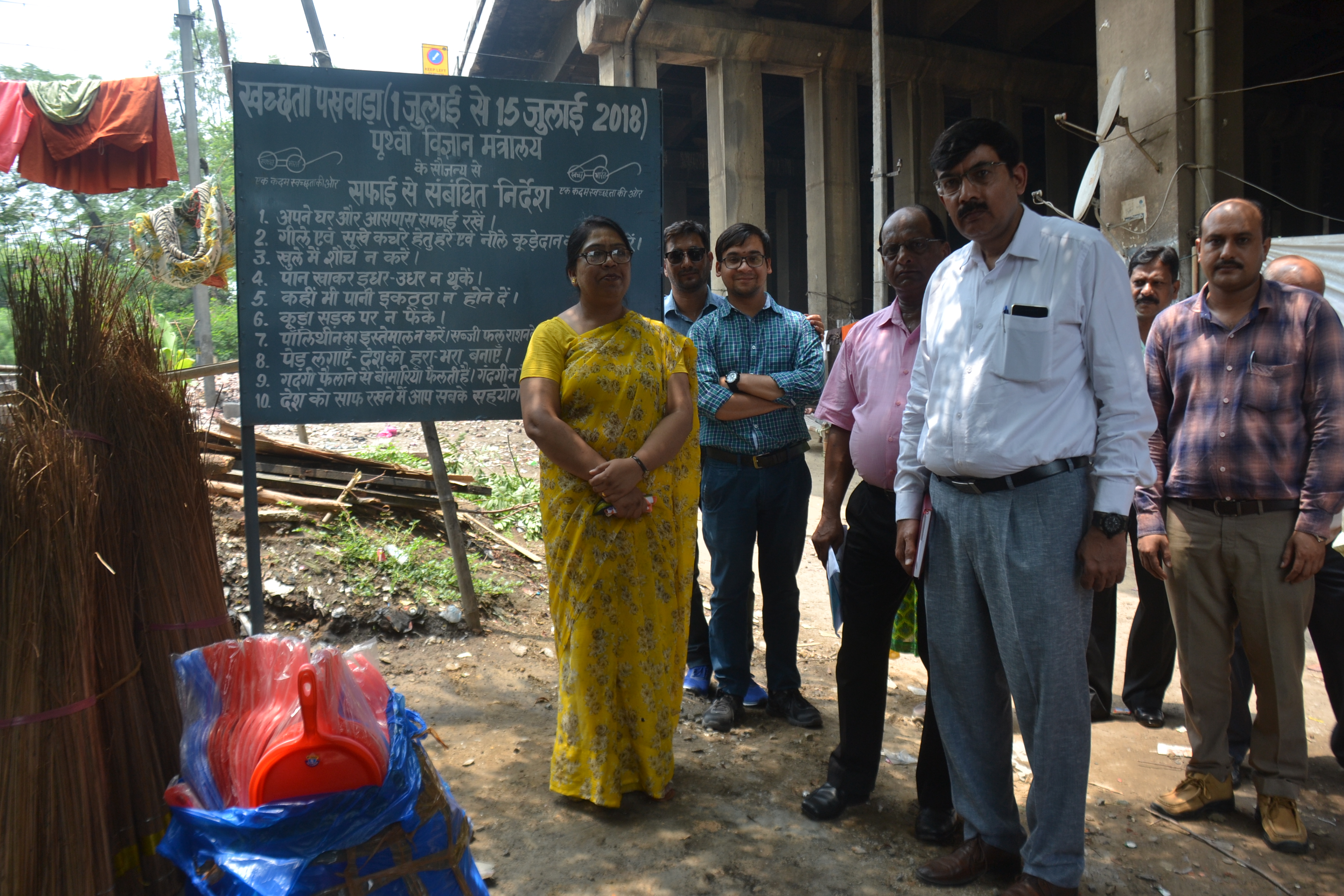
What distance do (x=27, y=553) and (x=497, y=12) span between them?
1509 centimetres

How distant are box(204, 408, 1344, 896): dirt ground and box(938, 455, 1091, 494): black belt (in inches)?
43.2

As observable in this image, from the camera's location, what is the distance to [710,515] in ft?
11.6

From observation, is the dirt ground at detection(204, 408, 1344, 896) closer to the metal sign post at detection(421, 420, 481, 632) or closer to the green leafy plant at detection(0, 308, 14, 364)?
the metal sign post at detection(421, 420, 481, 632)

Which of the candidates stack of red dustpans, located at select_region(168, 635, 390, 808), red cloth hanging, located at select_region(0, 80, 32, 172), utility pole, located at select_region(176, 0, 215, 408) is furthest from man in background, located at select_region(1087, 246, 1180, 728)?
utility pole, located at select_region(176, 0, 215, 408)

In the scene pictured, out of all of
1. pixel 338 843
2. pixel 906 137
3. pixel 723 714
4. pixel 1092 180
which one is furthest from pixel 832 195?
pixel 338 843

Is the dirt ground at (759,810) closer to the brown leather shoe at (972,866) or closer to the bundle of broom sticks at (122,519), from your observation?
the brown leather shoe at (972,866)

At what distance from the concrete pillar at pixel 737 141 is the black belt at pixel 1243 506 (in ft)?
35.5

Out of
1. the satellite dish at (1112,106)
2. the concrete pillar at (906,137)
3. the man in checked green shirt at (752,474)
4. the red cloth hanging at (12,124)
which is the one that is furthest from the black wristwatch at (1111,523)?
the concrete pillar at (906,137)

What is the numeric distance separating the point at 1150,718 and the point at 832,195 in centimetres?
1122

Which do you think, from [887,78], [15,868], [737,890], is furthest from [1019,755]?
[887,78]

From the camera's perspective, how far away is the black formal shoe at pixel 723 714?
11.2 ft

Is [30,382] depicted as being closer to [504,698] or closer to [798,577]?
[504,698]

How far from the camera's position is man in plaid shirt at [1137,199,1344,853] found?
8.56 feet

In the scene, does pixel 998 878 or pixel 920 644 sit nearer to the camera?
pixel 998 878
